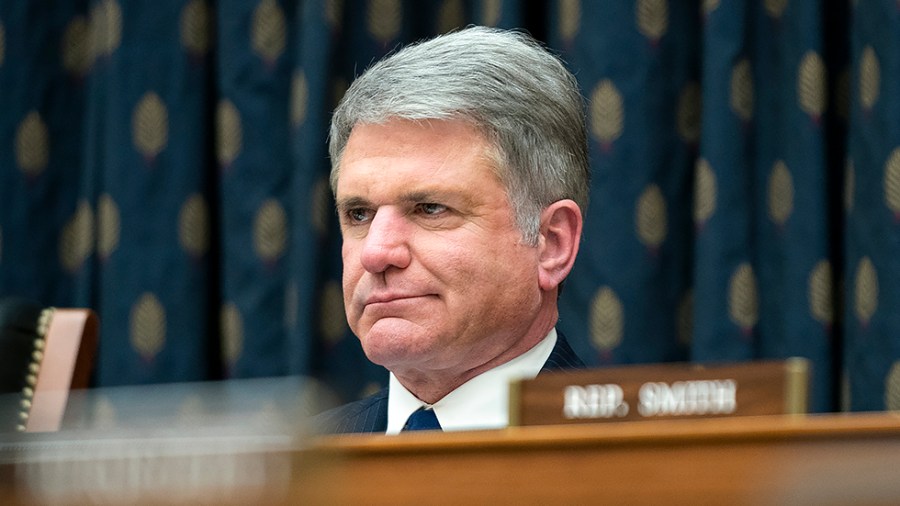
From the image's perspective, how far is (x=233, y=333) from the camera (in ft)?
9.96

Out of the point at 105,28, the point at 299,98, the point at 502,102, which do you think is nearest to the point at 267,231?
the point at 299,98

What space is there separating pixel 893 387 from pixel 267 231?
1.42m

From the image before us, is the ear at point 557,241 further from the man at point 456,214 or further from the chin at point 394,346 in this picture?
the chin at point 394,346

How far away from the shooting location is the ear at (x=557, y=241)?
5.83ft

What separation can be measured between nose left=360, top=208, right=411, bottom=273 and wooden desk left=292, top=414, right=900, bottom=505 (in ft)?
3.05

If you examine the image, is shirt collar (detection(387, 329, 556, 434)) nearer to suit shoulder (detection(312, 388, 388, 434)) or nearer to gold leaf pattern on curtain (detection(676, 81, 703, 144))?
suit shoulder (detection(312, 388, 388, 434))

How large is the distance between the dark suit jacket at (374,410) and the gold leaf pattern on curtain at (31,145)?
1620 mm

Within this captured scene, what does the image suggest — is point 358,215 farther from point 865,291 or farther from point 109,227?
point 109,227

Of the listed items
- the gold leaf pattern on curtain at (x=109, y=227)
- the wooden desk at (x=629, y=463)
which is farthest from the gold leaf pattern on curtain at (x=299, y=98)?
the wooden desk at (x=629, y=463)

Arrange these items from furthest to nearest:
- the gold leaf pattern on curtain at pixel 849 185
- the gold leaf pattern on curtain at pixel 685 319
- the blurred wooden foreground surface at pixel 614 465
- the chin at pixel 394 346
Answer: the gold leaf pattern on curtain at pixel 685 319
the gold leaf pattern on curtain at pixel 849 185
the chin at pixel 394 346
the blurred wooden foreground surface at pixel 614 465

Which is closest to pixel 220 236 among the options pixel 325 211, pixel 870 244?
pixel 325 211

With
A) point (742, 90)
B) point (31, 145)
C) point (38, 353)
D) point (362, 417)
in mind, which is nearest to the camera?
point (38, 353)

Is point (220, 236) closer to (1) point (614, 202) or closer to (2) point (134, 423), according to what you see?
(1) point (614, 202)

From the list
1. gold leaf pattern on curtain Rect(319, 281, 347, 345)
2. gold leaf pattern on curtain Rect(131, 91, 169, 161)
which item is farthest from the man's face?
gold leaf pattern on curtain Rect(131, 91, 169, 161)
